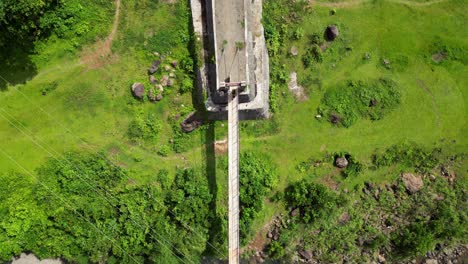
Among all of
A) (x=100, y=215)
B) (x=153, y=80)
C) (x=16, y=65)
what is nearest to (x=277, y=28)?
(x=153, y=80)

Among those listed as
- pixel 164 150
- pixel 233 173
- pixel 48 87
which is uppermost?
pixel 48 87

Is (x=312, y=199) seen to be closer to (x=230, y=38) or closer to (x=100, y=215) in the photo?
(x=230, y=38)

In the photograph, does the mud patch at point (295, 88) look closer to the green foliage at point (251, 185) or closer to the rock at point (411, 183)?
the green foliage at point (251, 185)

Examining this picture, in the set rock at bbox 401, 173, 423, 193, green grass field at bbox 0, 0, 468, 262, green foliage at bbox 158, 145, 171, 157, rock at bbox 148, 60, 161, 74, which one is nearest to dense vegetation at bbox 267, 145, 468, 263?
rock at bbox 401, 173, 423, 193

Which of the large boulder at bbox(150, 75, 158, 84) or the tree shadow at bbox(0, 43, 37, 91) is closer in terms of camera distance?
the tree shadow at bbox(0, 43, 37, 91)

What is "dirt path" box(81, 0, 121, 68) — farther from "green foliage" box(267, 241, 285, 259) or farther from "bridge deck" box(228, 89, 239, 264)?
"green foliage" box(267, 241, 285, 259)
